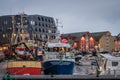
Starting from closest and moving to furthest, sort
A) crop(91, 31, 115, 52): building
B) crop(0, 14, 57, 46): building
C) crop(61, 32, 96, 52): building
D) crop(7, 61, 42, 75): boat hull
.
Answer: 1. crop(7, 61, 42, 75): boat hull
2. crop(0, 14, 57, 46): building
3. crop(61, 32, 96, 52): building
4. crop(91, 31, 115, 52): building

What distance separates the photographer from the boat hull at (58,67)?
31.9m

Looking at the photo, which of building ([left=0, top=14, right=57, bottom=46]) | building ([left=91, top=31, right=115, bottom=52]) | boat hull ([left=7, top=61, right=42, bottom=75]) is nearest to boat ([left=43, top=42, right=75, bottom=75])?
boat hull ([left=7, top=61, right=42, bottom=75])

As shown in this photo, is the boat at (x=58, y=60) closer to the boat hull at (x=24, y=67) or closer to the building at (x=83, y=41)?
the boat hull at (x=24, y=67)

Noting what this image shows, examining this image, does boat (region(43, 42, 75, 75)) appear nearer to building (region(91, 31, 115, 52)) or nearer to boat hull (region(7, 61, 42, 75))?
boat hull (region(7, 61, 42, 75))

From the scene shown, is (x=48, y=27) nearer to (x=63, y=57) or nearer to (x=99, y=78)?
(x=63, y=57)

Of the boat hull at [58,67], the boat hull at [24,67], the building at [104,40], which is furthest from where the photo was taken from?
the building at [104,40]

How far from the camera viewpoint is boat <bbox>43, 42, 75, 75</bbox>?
3195cm

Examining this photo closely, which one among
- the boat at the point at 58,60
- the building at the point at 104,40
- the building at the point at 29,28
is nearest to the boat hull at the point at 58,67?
the boat at the point at 58,60

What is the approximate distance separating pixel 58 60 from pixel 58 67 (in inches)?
27.4

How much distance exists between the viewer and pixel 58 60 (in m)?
32.0

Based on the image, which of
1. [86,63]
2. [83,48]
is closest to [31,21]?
[83,48]

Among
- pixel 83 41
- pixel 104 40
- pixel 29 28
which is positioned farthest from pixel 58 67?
pixel 104 40

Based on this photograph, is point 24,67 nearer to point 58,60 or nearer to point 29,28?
point 58,60

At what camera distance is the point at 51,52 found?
34219 millimetres
